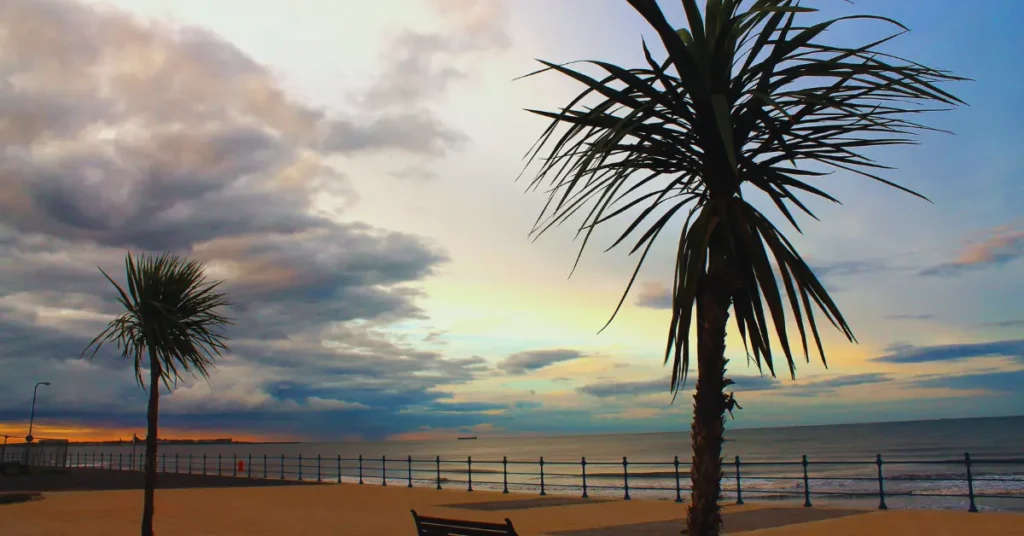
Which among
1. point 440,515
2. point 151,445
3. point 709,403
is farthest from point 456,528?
point 440,515

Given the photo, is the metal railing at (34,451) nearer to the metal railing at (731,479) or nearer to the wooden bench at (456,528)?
the metal railing at (731,479)

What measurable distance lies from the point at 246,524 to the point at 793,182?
1469 cm

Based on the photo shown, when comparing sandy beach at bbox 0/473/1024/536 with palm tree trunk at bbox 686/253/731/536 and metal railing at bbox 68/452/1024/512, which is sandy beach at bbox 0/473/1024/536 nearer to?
metal railing at bbox 68/452/1024/512

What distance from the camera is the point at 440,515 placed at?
1786 centimetres

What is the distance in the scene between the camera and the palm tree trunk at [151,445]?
12.8 metres

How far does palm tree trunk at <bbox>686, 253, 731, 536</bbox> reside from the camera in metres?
5.42

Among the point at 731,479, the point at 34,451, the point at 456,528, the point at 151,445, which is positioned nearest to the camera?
the point at 456,528

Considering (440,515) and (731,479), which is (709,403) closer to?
(440,515)

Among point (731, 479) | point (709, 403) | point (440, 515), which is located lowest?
point (731, 479)

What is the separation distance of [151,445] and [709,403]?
10356 mm

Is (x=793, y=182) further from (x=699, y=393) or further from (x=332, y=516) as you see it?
(x=332, y=516)

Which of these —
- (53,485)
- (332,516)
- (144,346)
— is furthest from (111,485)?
(144,346)

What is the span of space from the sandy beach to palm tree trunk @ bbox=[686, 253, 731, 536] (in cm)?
836

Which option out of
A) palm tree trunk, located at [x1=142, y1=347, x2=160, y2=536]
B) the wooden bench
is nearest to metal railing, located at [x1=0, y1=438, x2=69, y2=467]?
palm tree trunk, located at [x1=142, y1=347, x2=160, y2=536]
